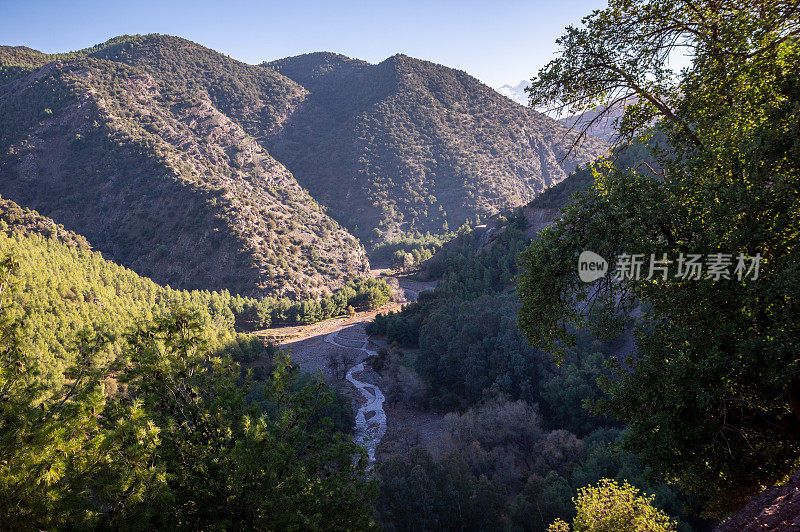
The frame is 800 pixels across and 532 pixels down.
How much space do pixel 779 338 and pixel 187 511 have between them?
7757 millimetres

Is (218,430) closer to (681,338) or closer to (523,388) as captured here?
(681,338)

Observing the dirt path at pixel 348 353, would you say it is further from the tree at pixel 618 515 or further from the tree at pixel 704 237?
the tree at pixel 704 237

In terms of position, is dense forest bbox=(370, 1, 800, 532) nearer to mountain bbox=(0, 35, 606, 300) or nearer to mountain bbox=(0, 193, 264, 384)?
mountain bbox=(0, 193, 264, 384)

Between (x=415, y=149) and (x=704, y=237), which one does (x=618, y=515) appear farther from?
(x=415, y=149)

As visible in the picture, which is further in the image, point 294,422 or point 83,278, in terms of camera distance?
point 83,278

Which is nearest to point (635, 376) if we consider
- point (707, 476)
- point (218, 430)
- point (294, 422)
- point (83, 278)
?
point (707, 476)

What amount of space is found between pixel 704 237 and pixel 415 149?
105844 millimetres

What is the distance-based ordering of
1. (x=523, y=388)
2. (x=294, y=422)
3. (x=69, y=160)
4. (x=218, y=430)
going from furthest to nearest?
(x=69, y=160) < (x=523, y=388) < (x=294, y=422) < (x=218, y=430)

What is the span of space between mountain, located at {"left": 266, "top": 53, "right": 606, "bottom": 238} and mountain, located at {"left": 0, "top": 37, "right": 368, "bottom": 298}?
52.5ft

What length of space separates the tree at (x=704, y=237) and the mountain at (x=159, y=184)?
2145 inches

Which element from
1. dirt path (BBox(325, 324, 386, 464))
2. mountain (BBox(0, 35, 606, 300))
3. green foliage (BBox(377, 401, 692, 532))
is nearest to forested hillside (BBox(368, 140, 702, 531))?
green foliage (BBox(377, 401, 692, 532))

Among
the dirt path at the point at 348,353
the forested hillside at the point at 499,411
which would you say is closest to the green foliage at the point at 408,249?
the dirt path at the point at 348,353

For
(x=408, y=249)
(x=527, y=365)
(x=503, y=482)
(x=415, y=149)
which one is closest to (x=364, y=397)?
(x=527, y=365)

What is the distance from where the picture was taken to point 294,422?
705 centimetres
